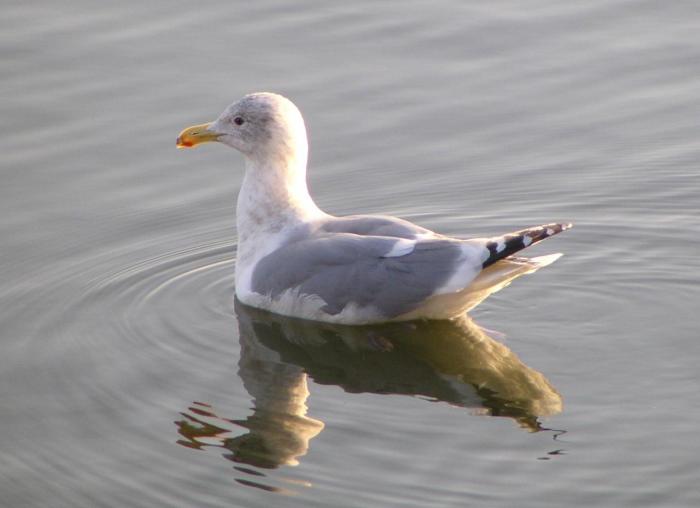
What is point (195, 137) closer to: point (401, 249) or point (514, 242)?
point (401, 249)

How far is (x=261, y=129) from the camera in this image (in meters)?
9.22

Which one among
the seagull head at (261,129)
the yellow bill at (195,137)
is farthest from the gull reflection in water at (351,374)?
the yellow bill at (195,137)

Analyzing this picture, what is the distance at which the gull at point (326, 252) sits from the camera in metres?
8.30

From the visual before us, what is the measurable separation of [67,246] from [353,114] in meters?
2.56

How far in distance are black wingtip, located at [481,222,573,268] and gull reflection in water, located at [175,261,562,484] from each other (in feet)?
0.59

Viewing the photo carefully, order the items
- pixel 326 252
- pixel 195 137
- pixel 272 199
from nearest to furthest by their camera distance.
Answer: pixel 326 252
pixel 272 199
pixel 195 137

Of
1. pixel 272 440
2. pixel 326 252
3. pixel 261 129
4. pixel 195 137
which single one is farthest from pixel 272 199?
pixel 272 440

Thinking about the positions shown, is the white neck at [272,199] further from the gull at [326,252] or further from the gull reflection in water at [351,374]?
the gull reflection in water at [351,374]

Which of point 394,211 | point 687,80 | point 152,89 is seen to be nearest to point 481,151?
point 394,211

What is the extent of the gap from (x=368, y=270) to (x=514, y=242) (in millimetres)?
874

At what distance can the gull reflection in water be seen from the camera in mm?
7371

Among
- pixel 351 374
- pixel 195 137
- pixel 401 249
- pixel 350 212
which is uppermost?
pixel 195 137

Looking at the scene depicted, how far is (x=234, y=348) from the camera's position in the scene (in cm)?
845

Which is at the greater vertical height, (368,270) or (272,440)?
(368,270)
